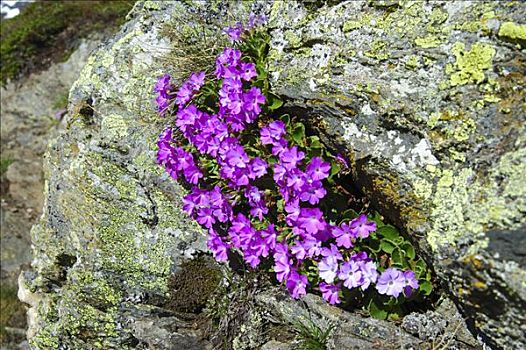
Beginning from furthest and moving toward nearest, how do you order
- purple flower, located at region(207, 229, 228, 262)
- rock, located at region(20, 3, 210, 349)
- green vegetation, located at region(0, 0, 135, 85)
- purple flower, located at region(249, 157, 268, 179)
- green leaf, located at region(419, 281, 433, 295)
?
green vegetation, located at region(0, 0, 135, 85) → rock, located at region(20, 3, 210, 349) → purple flower, located at region(207, 229, 228, 262) → purple flower, located at region(249, 157, 268, 179) → green leaf, located at region(419, 281, 433, 295)

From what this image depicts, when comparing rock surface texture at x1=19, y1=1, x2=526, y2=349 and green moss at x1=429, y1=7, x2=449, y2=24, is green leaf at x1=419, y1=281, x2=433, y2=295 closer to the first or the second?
rock surface texture at x1=19, y1=1, x2=526, y2=349

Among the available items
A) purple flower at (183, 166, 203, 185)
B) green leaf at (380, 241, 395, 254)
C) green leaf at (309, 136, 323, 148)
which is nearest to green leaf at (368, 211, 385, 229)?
green leaf at (380, 241, 395, 254)

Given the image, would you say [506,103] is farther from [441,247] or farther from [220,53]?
[220,53]

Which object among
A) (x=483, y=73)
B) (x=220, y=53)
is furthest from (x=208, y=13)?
(x=483, y=73)

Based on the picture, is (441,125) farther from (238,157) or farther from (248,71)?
(248,71)

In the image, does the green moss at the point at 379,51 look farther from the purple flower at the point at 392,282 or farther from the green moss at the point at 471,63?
the purple flower at the point at 392,282

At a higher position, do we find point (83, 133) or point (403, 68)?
point (403, 68)
